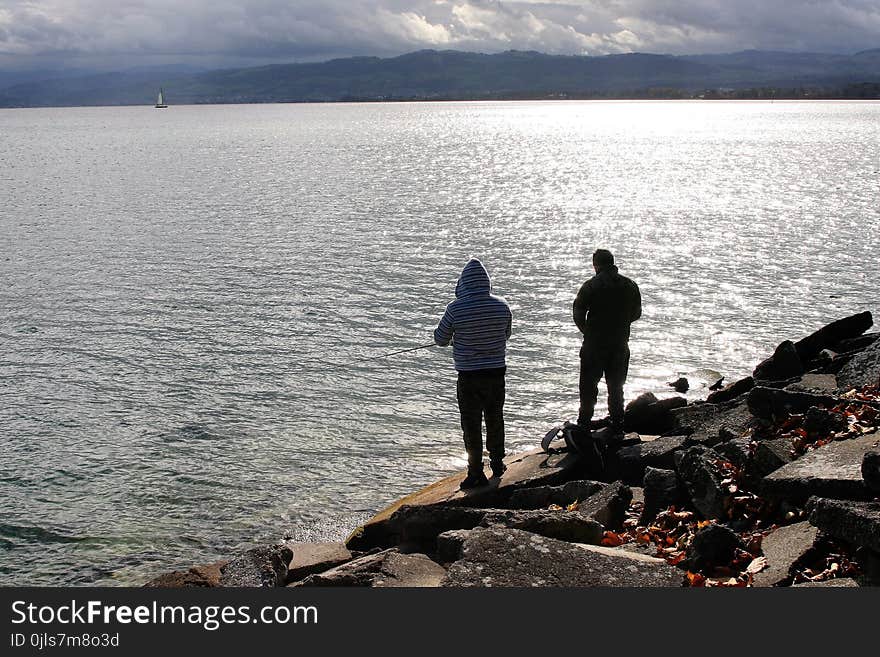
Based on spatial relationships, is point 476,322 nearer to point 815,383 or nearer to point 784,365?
point 815,383

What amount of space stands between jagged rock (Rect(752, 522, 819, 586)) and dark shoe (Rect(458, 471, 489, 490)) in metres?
3.99

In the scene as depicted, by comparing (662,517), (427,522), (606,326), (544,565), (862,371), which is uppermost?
(606,326)

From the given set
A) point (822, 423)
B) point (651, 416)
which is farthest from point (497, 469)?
point (822, 423)

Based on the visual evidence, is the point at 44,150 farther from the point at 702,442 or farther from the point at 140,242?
the point at 702,442

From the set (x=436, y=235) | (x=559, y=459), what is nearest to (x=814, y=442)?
(x=559, y=459)

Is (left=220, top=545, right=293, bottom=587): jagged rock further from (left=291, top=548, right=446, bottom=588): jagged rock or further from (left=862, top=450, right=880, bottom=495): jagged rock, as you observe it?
(left=862, top=450, right=880, bottom=495): jagged rock

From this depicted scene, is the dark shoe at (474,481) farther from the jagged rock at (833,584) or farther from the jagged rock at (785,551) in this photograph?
the jagged rock at (833,584)

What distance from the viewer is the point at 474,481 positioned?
11.3m

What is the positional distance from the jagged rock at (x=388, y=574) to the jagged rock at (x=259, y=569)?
27.0 inches

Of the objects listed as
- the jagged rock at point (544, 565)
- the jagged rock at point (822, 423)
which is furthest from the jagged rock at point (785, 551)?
the jagged rock at point (822, 423)

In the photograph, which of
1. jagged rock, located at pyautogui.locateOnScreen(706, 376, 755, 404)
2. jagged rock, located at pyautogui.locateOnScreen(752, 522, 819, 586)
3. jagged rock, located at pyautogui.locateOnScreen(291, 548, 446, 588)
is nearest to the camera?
jagged rock, located at pyautogui.locateOnScreen(752, 522, 819, 586)

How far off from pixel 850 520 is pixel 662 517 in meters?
2.75

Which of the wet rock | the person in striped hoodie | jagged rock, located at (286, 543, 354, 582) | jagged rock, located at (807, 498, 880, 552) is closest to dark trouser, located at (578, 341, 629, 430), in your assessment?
the person in striped hoodie

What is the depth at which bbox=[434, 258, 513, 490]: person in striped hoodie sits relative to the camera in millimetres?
10422
